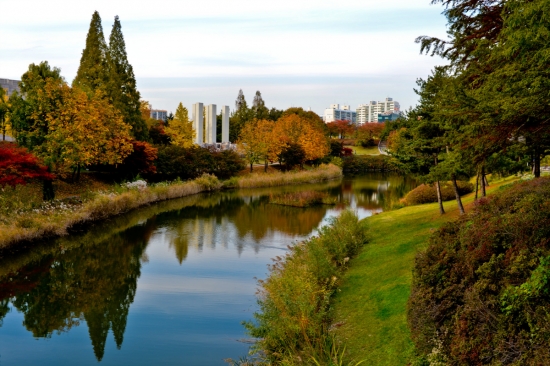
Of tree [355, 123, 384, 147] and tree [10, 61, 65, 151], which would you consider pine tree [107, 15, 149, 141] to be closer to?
tree [10, 61, 65, 151]

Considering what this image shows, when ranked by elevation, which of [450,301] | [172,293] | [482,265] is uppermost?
[482,265]

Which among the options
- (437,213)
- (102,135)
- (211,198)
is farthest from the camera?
(211,198)

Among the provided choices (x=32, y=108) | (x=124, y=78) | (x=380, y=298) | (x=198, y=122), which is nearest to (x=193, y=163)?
(x=124, y=78)

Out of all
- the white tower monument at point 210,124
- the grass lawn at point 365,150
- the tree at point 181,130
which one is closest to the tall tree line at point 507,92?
the tree at point 181,130

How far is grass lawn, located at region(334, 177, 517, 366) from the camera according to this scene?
8.63m

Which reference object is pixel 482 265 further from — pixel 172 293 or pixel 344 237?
pixel 172 293

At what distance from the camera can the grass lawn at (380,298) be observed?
8633 mm

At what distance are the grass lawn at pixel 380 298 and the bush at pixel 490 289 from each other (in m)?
0.71

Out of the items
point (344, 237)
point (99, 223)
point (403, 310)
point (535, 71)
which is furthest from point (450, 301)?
point (99, 223)

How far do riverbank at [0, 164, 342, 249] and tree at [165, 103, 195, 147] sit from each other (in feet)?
34.8

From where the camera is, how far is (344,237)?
664 inches

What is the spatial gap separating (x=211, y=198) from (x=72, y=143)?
48.7ft

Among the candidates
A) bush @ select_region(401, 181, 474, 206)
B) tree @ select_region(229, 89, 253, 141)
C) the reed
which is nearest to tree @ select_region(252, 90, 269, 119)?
tree @ select_region(229, 89, 253, 141)

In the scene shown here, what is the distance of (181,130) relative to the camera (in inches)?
2253
